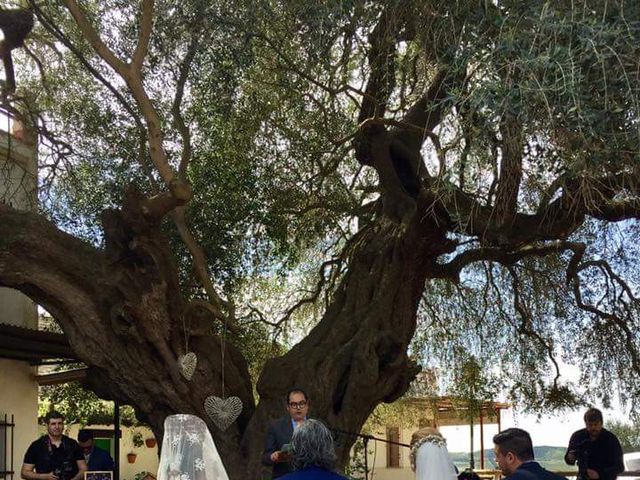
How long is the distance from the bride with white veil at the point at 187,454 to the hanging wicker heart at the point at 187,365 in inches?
157

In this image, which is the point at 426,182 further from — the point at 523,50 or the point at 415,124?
the point at 523,50

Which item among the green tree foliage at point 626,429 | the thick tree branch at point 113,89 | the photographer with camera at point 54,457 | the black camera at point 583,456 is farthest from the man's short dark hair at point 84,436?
the green tree foliage at point 626,429

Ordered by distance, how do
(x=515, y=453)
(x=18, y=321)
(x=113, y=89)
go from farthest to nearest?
1. (x=18, y=321)
2. (x=113, y=89)
3. (x=515, y=453)

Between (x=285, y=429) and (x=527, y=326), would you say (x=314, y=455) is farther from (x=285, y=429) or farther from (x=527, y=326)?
(x=527, y=326)

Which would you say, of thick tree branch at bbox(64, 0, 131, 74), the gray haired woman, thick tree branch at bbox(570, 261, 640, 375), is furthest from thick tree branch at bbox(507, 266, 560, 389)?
the gray haired woman

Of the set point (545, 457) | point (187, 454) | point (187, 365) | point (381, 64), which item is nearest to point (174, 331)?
point (187, 365)

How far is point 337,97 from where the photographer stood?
11852 millimetres

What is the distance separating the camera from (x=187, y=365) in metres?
9.52

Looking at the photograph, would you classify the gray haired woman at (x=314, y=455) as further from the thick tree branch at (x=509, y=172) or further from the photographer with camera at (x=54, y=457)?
the photographer with camera at (x=54, y=457)

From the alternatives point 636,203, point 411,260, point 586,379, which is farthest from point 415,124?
point 586,379

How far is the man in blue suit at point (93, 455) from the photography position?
8750 mm

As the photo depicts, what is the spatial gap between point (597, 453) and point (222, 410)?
3877 mm

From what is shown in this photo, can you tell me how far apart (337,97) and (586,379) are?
5288mm

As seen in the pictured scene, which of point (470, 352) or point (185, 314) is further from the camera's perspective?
point (470, 352)
